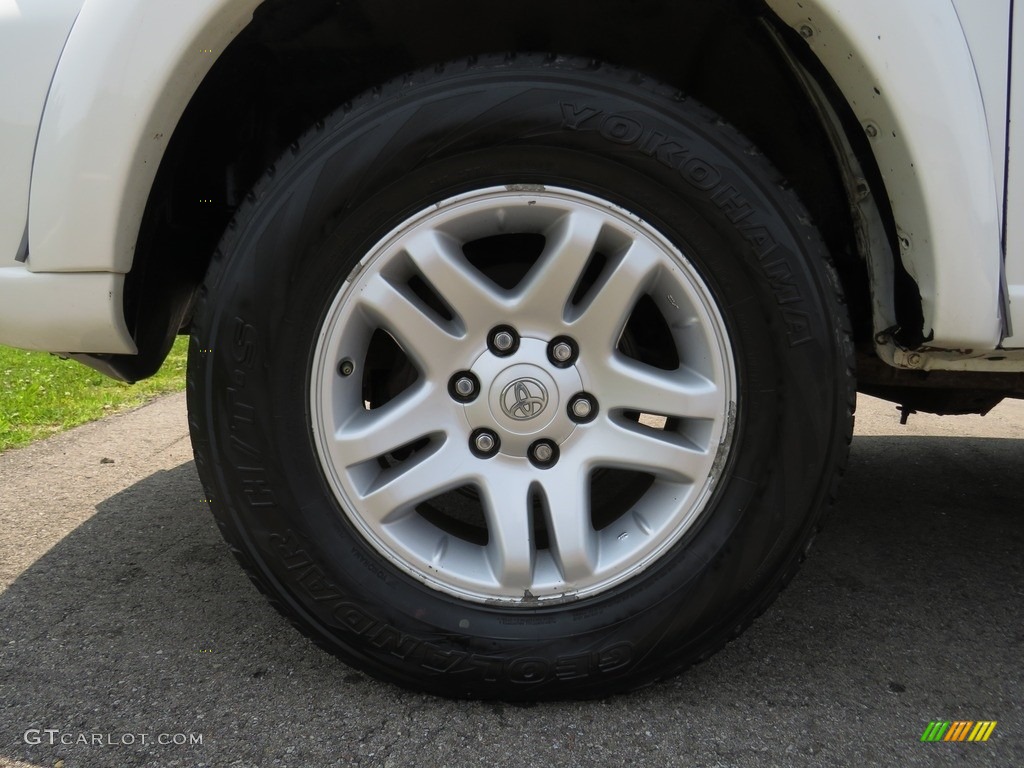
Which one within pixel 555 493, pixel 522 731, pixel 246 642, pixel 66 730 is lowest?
pixel 66 730

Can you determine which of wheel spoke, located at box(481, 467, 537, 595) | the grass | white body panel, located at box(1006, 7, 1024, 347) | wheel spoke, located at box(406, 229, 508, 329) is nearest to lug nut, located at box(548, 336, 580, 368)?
wheel spoke, located at box(406, 229, 508, 329)

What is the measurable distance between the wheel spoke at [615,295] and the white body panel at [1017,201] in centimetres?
58

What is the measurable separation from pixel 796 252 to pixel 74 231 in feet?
4.06

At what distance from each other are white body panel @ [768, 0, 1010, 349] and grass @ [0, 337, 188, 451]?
3.08 metres

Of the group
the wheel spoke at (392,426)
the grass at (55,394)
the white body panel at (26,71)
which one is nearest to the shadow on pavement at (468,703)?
the wheel spoke at (392,426)

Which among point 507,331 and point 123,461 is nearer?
point 507,331

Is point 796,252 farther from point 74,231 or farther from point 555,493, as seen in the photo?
point 74,231

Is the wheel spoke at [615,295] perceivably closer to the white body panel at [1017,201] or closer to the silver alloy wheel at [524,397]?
the silver alloy wheel at [524,397]

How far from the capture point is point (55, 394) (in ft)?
12.0

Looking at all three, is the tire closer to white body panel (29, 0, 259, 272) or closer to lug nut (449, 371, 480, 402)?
lug nut (449, 371, 480, 402)

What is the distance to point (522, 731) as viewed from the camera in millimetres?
1182

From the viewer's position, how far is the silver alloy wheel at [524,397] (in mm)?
1228

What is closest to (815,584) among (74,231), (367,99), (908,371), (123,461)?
(908,371)

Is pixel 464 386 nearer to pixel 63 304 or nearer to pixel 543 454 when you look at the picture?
pixel 543 454
